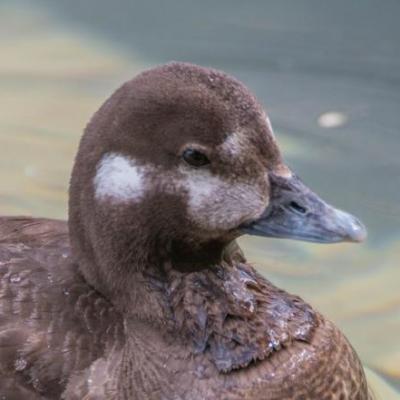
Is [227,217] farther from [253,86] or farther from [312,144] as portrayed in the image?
[253,86]

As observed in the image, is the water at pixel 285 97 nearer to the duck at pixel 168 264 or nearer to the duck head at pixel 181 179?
the duck at pixel 168 264

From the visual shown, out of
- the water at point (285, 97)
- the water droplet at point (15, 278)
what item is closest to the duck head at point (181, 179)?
the water droplet at point (15, 278)

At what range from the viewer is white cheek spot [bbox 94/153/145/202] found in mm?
3129

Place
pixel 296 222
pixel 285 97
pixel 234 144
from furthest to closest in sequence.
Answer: pixel 285 97, pixel 296 222, pixel 234 144

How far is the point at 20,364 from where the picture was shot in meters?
3.16

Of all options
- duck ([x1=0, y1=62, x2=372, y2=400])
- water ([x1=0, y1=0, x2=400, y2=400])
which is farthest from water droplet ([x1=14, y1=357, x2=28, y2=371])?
water ([x1=0, y1=0, x2=400, y2=400])

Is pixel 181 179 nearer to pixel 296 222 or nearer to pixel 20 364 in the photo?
pixel 296 222

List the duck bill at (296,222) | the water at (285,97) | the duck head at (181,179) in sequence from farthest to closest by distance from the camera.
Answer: the water at (285,97) → the duck bill at (296,222) → the duck head at (181,179)

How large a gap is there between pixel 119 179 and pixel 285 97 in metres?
2.42

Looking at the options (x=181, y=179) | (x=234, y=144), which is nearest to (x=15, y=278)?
(x=181, y=179)

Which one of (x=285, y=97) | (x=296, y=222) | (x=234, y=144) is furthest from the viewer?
(x=285, y=97)

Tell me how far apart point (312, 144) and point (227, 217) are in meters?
2.05

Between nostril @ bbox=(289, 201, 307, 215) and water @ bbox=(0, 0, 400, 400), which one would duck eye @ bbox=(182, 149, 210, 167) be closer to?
nostril @ bbox=(289, 201, 307, 215)

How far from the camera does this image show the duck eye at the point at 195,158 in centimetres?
308
